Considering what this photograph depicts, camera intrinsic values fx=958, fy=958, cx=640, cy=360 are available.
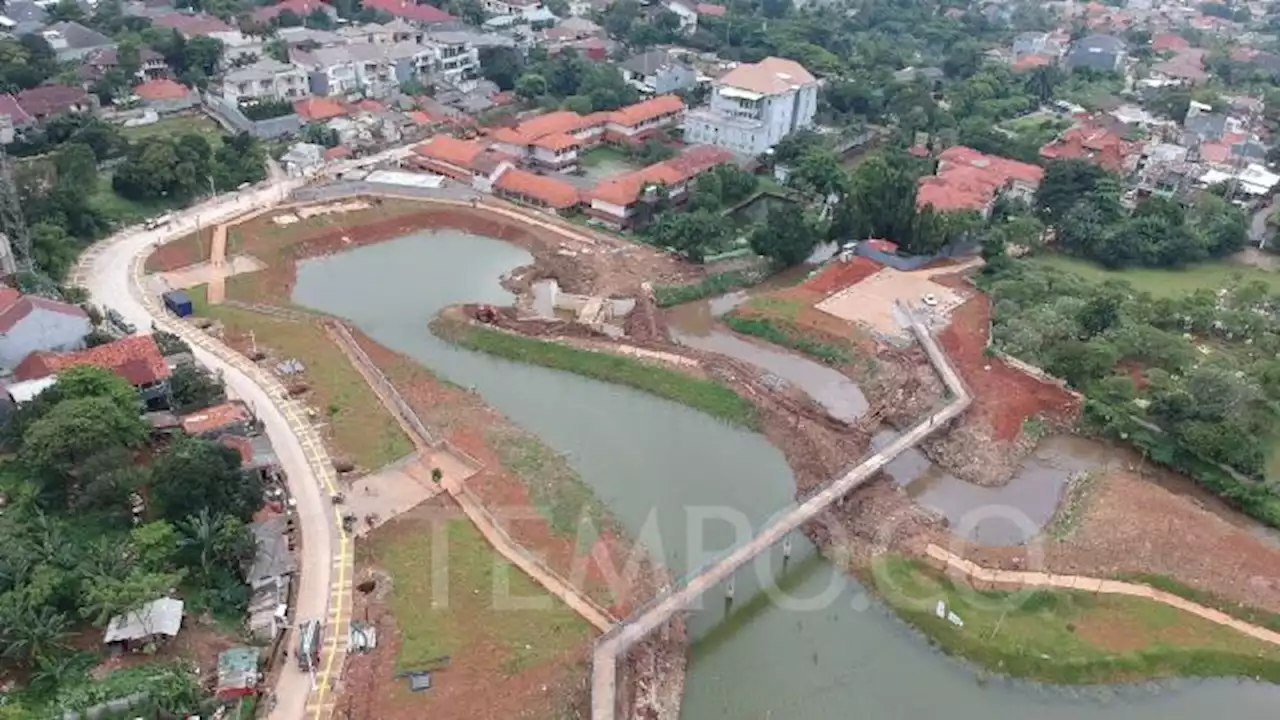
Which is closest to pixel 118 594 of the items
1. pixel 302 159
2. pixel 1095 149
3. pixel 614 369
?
pixel 614 369

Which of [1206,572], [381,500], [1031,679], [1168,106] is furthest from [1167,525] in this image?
[1168,106]

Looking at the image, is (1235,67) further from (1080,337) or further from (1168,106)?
(1080,337)

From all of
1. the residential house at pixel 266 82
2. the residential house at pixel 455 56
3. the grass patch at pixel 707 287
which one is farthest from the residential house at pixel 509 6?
the grass patch at pixel 707 287

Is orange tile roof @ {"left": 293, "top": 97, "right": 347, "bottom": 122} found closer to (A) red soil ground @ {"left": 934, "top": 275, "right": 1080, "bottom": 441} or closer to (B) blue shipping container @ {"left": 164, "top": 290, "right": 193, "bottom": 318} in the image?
(B) blue shipping container @ {"left": 164, "top": 290, "right": 193, "bottom": 318}

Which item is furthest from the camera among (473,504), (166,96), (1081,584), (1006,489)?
(166,96)

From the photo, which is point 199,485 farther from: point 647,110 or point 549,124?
point 647,110

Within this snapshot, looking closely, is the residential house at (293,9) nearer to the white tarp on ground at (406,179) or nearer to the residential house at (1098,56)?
the white tarp on ground at (406,179)

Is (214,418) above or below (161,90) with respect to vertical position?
above
